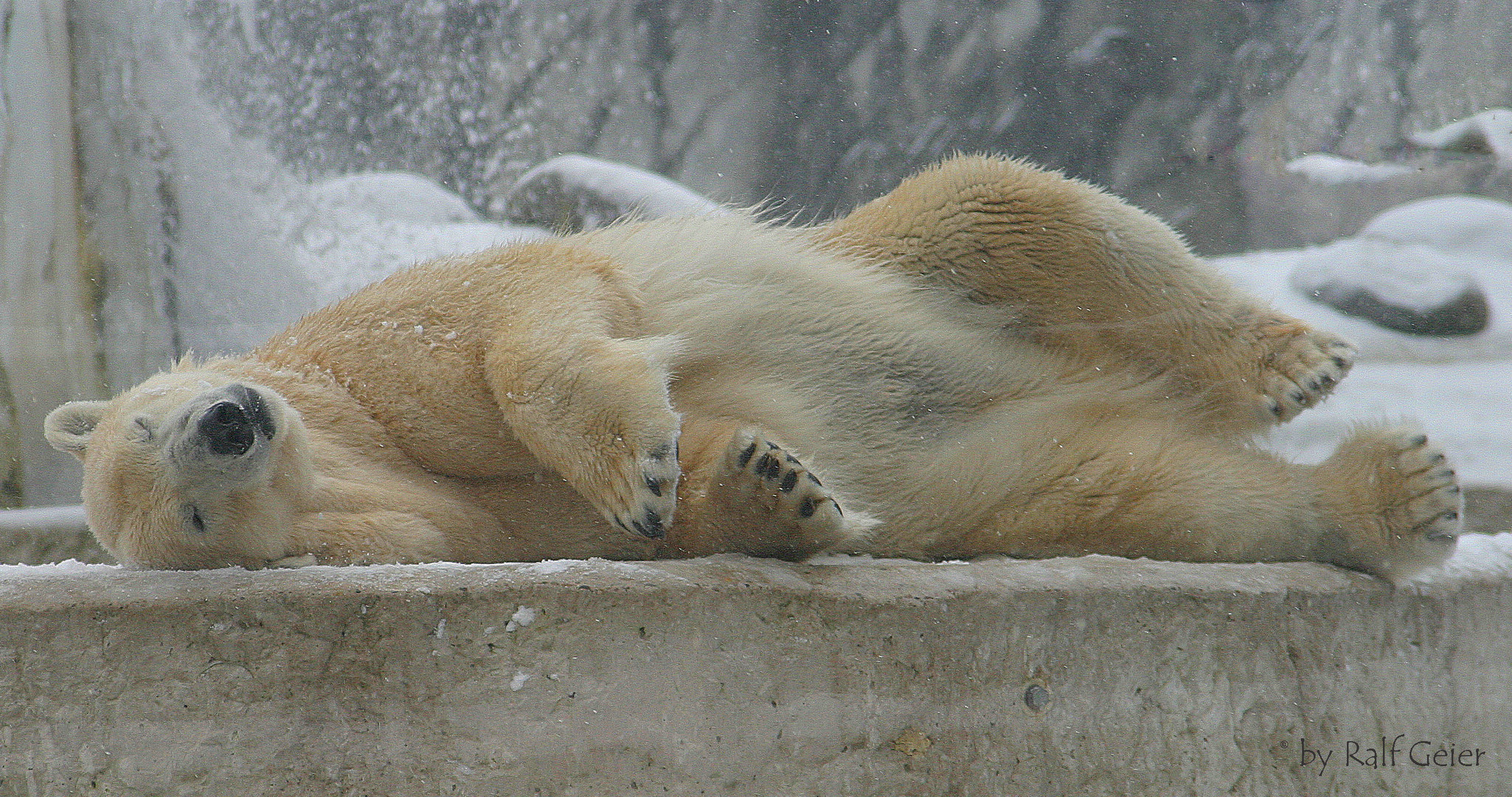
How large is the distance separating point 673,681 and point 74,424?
49.7 inches

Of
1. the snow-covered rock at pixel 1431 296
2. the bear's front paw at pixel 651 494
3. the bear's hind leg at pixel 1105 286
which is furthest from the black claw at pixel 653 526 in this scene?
the snow-covered rock at pixel 1431 296

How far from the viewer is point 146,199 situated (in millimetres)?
3994

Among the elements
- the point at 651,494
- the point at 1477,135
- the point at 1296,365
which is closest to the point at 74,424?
the point at 651,494

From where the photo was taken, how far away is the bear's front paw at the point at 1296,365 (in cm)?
221

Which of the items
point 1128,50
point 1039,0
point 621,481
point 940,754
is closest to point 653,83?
point 1039,0

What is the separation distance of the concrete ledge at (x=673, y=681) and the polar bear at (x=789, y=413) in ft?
0.55

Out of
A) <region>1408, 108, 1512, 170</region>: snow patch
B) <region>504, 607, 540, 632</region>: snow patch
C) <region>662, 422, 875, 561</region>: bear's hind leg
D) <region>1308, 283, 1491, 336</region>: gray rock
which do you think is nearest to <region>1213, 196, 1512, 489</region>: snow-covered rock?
<region>1308, 283, 1491, 336</region>: gray rock

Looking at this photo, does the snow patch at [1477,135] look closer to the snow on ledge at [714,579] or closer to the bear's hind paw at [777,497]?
the snow on ledge at [714,579]

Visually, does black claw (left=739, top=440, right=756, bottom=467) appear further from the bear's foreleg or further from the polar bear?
the bear's foreleg

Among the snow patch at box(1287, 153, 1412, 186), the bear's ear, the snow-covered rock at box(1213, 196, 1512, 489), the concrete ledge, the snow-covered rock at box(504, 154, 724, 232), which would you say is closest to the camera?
the concrete ledge

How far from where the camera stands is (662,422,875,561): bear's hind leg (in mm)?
1604

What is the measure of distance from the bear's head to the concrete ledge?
0.34 ft

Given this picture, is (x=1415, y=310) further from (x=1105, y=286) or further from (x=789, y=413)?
(x=789, y=413)

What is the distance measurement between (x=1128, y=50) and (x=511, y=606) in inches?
118
